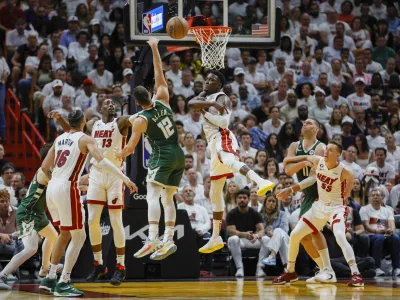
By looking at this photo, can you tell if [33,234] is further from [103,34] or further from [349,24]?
[349,24]

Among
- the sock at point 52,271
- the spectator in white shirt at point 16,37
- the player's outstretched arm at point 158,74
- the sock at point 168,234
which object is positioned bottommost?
the sock at point 52,271

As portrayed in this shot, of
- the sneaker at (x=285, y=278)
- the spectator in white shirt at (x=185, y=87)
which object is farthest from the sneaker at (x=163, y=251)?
the spectator in white shirt at (x=185, y=87)

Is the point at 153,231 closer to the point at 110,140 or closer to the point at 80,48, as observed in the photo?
the point at 110,140

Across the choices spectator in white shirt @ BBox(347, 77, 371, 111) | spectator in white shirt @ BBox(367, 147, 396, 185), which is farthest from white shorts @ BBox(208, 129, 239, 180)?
spectator in white shirt @ BBox(347, 77, 371, 111)

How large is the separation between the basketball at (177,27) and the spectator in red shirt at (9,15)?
8.94 meters

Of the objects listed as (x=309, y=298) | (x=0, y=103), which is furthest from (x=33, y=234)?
(x=0, y=103)

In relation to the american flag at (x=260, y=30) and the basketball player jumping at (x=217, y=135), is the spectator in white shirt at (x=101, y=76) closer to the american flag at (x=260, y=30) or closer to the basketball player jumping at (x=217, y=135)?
the american flag at (x=260, y=30)

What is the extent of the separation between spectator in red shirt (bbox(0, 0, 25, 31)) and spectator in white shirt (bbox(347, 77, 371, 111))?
749 cm

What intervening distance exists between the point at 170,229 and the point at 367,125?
8846 mm

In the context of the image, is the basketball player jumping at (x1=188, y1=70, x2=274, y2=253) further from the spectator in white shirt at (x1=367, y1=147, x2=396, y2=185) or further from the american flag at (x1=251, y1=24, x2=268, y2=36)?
the spectator in white shirt at (x1=367, y1=147, x2=396, y2=185)

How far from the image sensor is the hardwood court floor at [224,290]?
10980 millimetres

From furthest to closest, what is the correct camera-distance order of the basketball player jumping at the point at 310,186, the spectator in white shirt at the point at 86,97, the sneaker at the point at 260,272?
the spectator in white shirt at the point at 86,97
the sneaker at the point at 260,272
the basketball player jumping at the point at 310,186

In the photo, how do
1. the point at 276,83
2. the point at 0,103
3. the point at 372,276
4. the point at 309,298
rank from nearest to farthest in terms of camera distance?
the point at 309,298 → the point at 372,276 → the point at 0,103 → the point at 276,83

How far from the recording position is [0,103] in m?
17.3
